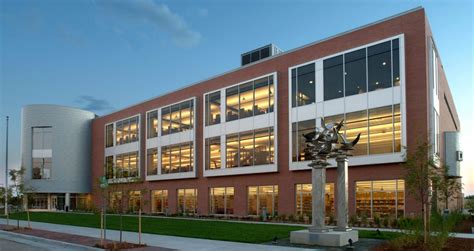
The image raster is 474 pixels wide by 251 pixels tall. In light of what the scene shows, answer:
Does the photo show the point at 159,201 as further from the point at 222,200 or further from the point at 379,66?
the point at 379,66

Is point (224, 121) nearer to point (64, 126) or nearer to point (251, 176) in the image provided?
point (251, 176)

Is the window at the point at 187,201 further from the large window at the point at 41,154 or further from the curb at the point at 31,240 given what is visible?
the large window at the point at 41,154

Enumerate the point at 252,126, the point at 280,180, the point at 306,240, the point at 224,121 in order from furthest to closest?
the point at 224,121, the point at 252,126, the point at 280,180, the point at 306,240

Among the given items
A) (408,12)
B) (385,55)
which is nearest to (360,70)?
(385,55)

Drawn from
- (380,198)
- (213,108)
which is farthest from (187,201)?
(380,198)

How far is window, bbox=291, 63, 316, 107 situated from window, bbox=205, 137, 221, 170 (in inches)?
391

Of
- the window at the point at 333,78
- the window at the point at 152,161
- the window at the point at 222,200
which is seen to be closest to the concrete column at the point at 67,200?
the window at the point at 152,161

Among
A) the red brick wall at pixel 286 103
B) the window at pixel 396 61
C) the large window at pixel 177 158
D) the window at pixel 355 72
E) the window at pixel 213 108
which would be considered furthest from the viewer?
the large window at pixel 177 158

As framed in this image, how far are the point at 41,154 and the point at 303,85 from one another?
45.7 m

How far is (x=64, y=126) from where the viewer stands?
6538 cm

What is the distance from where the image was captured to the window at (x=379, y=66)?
2944cm

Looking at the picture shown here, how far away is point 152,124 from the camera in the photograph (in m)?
51.9

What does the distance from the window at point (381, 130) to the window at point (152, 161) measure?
27.4 m

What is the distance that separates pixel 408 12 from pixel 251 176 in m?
18.1
